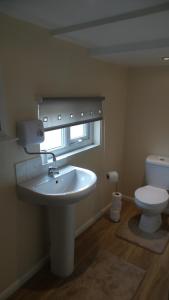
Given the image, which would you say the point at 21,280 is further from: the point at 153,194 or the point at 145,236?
the point at 153,194

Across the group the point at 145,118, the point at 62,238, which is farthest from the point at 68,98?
the point at 145,118

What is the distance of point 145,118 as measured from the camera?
288 cm

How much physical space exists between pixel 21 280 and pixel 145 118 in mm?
2301

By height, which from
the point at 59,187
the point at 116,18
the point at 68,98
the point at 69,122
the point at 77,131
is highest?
the point at 116,18

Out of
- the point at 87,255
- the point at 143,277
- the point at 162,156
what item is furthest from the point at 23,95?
the point at 162,156

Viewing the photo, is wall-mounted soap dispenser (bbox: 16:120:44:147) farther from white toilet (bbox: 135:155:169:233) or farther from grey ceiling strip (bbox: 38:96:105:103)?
white toilet (bbox: 135:155:169:233)

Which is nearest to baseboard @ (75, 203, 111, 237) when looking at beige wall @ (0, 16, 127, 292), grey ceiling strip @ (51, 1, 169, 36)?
beige wall @ (0, 16, 127, 292)

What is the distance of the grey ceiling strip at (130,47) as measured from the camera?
5.64ft

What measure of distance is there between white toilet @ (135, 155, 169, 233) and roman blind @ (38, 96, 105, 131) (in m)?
0.98

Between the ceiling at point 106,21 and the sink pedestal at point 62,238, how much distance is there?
132 centimetres

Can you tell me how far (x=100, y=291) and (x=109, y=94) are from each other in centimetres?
200

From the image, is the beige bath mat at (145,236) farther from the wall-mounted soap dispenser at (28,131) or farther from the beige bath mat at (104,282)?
the wall-mounted soap dispenser at (28,131)

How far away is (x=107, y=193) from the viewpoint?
2.93 m

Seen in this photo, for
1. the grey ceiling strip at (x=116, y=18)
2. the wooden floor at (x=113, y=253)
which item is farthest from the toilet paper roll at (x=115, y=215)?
the grey ceiling strip at (x=116, y=18)
